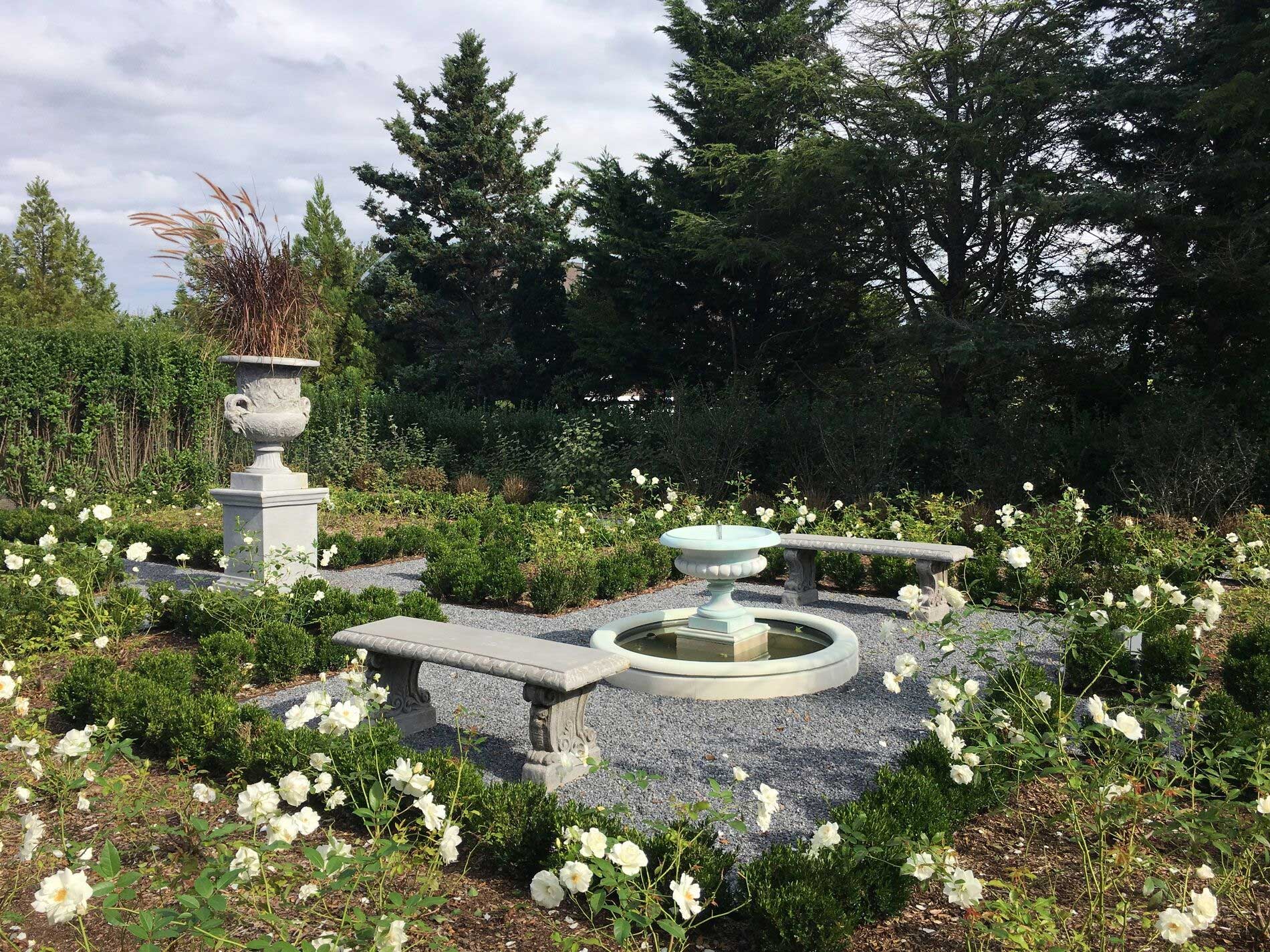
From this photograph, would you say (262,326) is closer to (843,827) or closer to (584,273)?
(843,827)

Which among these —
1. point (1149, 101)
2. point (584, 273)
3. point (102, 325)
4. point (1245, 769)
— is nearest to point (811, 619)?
point (1245, 769)

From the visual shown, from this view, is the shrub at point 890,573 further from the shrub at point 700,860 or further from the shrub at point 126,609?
the shrub at point 126,609

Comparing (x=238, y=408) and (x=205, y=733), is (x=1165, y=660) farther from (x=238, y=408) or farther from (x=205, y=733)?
(x=238, y=408)

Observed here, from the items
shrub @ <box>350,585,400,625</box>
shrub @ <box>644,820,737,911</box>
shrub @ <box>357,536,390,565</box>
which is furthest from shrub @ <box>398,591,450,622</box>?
shrub @ <box>357,536,390,565</box>

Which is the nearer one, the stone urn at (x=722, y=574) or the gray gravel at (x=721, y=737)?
the gray gravel at (x=721, y=737)

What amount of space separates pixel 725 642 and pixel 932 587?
8.15 feet

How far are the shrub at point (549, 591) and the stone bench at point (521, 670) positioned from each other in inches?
100

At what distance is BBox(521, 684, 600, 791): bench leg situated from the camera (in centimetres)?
389

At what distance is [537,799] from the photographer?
3248 mm

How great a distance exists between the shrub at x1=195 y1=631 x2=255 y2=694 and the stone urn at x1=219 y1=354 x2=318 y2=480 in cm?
241

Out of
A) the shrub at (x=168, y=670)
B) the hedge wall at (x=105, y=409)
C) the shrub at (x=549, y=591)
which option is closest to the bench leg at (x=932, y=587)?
the shrub at (x=549, y=591)

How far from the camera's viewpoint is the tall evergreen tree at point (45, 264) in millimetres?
26906

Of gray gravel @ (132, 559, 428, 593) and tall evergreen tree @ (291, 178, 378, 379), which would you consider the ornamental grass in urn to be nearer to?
gray gravel @ (132, 559, 428, 593)

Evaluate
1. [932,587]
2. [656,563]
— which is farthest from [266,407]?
[932,587]
